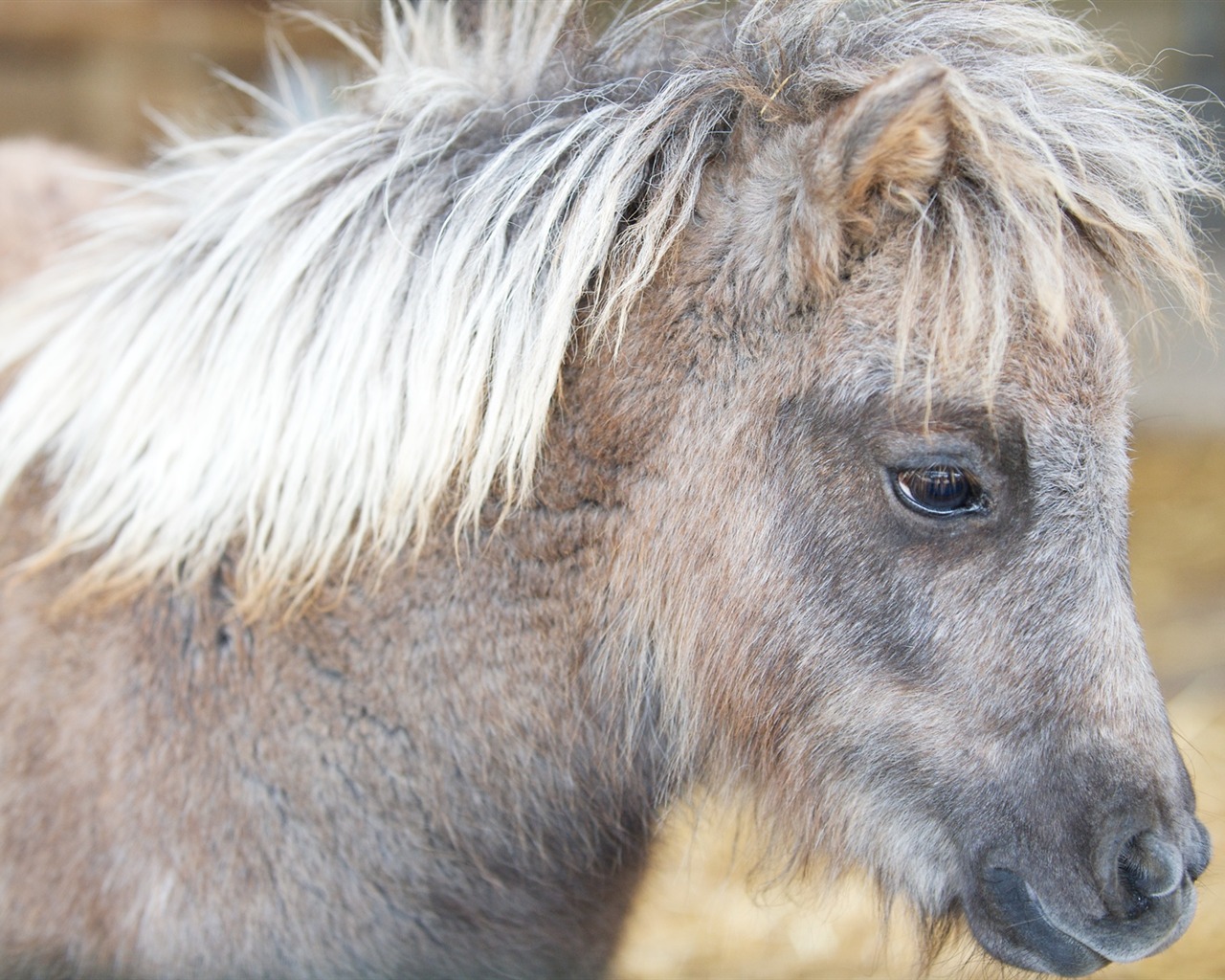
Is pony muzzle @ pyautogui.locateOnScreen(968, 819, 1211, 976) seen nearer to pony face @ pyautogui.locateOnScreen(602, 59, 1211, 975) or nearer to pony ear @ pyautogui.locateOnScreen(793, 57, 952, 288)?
pony face @ pyautogui.locateOnScreen(602, 59, 1211, 975)

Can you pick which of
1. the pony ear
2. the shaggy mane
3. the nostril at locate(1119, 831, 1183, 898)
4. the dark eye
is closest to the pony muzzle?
the nostril at locate(1119, 831, 1183, 898)

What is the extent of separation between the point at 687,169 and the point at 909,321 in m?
0.37

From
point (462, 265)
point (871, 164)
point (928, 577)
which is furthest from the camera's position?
point (462, 265)

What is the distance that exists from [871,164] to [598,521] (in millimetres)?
580

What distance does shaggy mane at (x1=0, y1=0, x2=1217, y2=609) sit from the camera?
1.38 metres

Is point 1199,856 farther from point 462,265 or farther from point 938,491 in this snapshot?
point 462,265

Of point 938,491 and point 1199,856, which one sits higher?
point 938,491

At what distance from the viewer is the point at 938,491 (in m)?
1.33

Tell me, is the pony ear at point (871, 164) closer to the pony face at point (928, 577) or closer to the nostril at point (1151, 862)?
the pony face at point (928, 577)

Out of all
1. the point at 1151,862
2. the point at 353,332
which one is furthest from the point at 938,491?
the point at 353,332

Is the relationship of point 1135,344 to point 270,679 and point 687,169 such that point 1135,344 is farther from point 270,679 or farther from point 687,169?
point 270,679

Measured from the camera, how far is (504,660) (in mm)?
1484

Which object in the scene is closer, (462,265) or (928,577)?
(928,577)

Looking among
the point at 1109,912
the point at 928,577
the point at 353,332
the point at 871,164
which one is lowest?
the point at 1109,912
